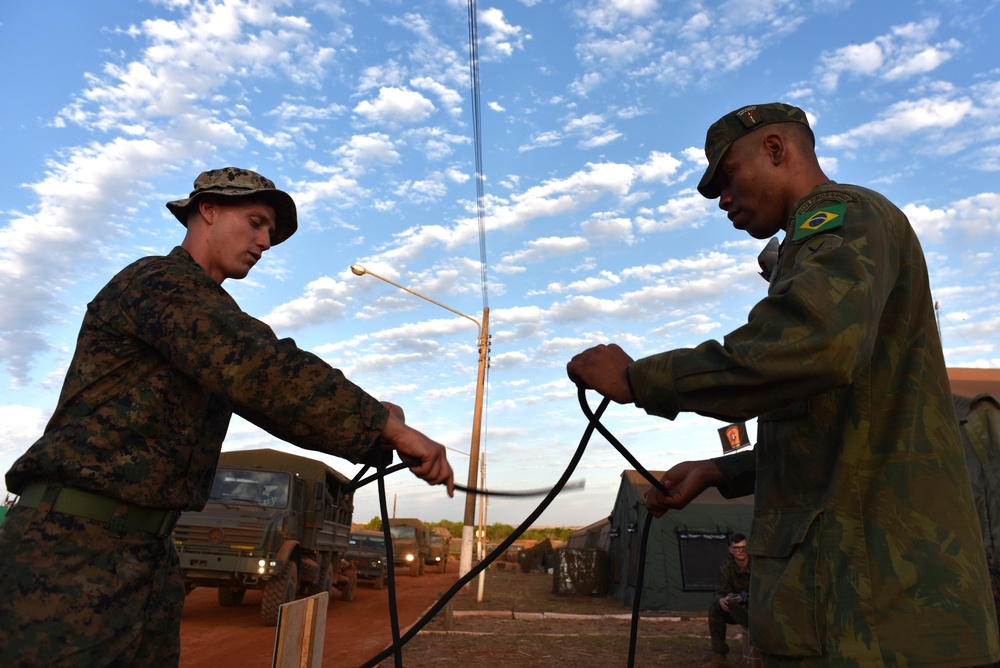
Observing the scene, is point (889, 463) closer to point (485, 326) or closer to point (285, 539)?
point (285, 539)

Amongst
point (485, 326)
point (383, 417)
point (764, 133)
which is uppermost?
point (485, 326)

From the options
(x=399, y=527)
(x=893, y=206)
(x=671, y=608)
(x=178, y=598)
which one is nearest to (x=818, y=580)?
(x=893, y=206)

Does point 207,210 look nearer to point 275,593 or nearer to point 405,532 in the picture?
point 275,593

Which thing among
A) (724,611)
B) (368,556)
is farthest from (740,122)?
(368,556)

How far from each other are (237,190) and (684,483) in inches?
71.4

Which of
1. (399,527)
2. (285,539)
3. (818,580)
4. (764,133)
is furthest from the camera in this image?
(399,527)

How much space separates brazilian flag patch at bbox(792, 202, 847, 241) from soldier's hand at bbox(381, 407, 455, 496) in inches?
45.0

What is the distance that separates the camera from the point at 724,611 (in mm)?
8453

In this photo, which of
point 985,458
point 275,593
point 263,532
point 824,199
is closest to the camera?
point 824,199

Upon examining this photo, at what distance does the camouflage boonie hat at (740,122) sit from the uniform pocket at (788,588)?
1014 mm

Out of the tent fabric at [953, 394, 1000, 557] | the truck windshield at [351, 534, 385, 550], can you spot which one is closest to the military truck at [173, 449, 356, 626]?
the truck windshield at [351, 534, 385, 550]

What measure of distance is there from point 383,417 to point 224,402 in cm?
68

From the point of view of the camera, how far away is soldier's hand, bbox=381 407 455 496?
2133 millimetres

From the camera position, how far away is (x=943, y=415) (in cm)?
164
